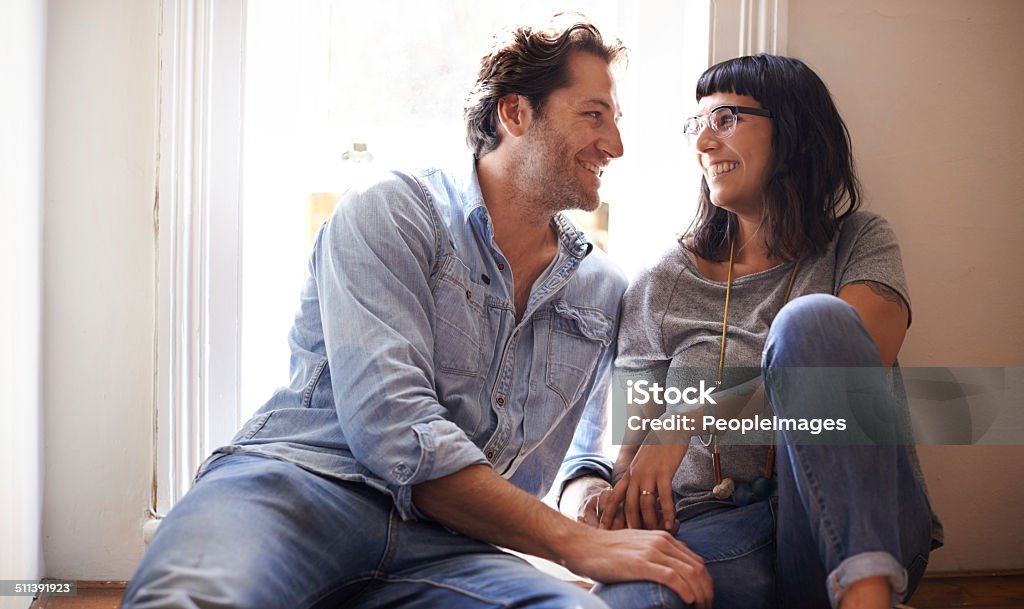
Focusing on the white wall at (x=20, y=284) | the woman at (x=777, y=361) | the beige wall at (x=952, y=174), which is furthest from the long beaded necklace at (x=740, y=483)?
the white wall at (x=20, y=284)

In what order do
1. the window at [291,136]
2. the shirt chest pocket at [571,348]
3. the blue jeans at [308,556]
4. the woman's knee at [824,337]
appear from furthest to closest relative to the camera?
1. the window at [291,136]
2. the shirt chest pocket at [571,348]
3. the woman's knee at [824,337]
4. the blue jeans at [308,556]

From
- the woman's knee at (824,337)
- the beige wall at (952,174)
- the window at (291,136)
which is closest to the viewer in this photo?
the woman's knee at (824,337)

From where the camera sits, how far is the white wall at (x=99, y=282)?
1866 mm

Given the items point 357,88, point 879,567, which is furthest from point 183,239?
point 879,567

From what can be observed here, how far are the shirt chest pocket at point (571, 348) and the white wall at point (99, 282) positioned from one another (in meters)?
0.88

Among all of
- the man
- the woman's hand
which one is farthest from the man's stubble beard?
the woman's hand

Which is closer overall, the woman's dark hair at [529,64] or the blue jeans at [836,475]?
the blue jeans at [836,475]

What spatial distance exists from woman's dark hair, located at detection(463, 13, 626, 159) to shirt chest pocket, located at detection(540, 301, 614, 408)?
1.28 ft

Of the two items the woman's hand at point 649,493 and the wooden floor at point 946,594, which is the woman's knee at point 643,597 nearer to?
the woman's hand at point 649,493

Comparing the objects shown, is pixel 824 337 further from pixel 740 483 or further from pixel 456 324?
pixel 456 324

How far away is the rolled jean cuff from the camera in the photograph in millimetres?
1213

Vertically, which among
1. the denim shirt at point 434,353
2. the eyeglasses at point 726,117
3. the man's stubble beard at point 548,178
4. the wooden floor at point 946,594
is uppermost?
the eyeglasses at point 726,117

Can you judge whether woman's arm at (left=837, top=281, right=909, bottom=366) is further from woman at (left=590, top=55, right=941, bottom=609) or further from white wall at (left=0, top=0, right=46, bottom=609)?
white wall at (left=0, top=0, right=46, bottom=609)

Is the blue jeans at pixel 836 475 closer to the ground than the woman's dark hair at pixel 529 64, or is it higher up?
closer to the ground
